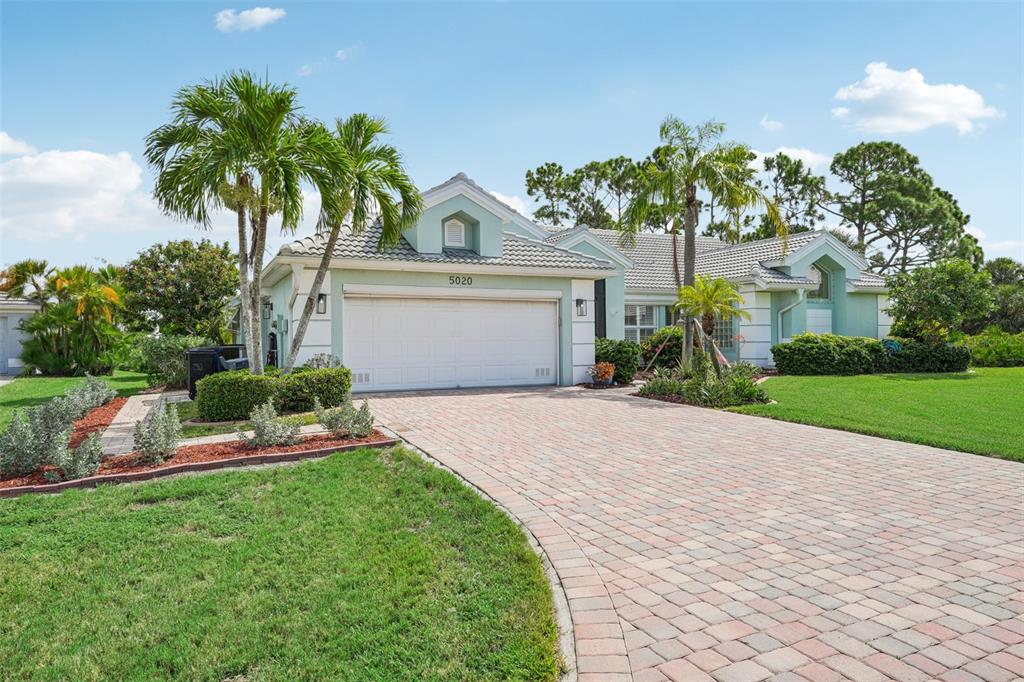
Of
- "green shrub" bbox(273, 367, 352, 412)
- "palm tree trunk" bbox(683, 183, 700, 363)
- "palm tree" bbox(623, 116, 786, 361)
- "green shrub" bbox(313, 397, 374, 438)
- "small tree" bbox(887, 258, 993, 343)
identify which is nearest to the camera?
"green shrub" bbox(313, 397, 374, 438)

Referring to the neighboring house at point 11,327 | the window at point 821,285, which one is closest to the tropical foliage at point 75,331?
→ the neighboring house at point 11,327

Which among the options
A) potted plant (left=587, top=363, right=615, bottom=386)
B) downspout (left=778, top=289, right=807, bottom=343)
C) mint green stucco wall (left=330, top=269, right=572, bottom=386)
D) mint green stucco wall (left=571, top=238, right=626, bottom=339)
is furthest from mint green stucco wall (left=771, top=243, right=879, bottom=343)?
mint green stucco wall (left=330, top=269, right=572, bottom=386)

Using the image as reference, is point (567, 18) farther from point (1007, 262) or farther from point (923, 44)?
point (1007, 262)

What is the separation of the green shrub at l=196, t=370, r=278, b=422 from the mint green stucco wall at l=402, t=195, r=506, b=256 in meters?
6.08

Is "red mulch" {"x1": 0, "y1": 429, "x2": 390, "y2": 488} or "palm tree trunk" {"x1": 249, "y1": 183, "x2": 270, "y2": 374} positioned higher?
"palm tree trunk" {"x1": 249, "y1": 183, "x2": 270, "y2": 374}

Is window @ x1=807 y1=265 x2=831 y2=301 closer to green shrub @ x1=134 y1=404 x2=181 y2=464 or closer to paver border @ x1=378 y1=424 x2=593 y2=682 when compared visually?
paver border @ x1=378 y1=424 x2=593 y2=682

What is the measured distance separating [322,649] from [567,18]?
1160 centimetres

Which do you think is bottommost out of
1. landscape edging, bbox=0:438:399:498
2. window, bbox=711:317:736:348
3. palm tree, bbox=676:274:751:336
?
landscape edging, bbox=0:438:399:498

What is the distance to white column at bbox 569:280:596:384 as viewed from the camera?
57.3ft

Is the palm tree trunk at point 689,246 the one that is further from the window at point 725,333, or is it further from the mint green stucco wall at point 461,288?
the window at point 725,333

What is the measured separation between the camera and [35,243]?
81.4 ft

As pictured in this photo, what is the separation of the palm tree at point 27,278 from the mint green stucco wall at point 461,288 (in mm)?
19175

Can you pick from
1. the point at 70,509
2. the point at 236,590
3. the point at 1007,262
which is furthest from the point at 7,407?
the point at 1007,262

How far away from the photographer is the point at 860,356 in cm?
2048
